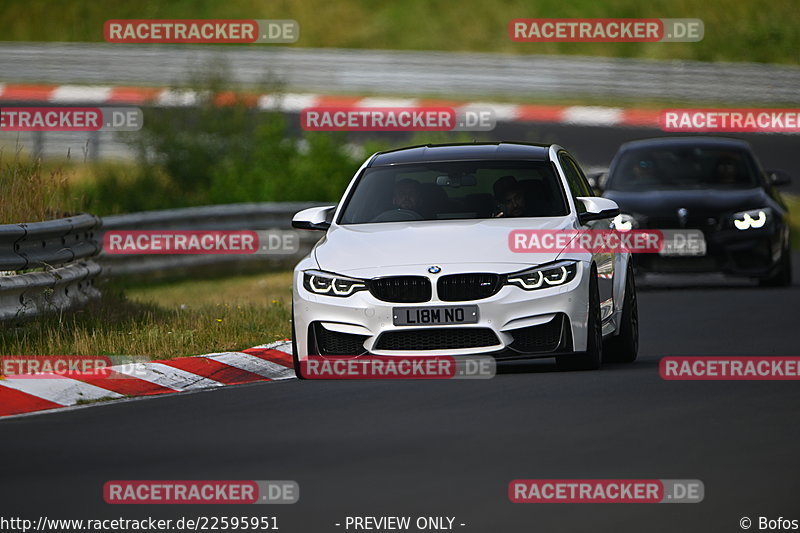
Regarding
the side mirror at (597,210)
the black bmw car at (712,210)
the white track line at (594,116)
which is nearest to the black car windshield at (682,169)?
the black bmw car at (712,210)

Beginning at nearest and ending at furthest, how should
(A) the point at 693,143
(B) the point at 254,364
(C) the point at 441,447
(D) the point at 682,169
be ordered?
(C) the point at 441,447 < (B) the point at 254,364 < (D) the point at 682,169 < (A) the point at 693,143

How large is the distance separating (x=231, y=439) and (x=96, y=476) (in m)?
1.13

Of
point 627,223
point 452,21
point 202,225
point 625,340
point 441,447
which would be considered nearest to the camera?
point 441,447

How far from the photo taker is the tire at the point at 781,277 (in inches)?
761

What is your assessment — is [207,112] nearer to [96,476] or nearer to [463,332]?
[463,332]

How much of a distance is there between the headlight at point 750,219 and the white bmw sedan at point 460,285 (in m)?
6.45

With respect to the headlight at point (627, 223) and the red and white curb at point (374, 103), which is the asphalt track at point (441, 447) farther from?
the red and white curb at point (374, 103)

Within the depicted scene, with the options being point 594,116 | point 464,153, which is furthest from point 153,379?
point 594,116

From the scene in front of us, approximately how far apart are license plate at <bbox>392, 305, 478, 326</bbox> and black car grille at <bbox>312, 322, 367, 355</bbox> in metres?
0.27

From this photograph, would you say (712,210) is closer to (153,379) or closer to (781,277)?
(781,277)

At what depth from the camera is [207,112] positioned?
29969 mm

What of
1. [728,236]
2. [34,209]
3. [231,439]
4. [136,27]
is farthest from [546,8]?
[231,439]

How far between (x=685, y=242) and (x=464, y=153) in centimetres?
619

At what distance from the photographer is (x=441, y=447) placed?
9.16 meters
